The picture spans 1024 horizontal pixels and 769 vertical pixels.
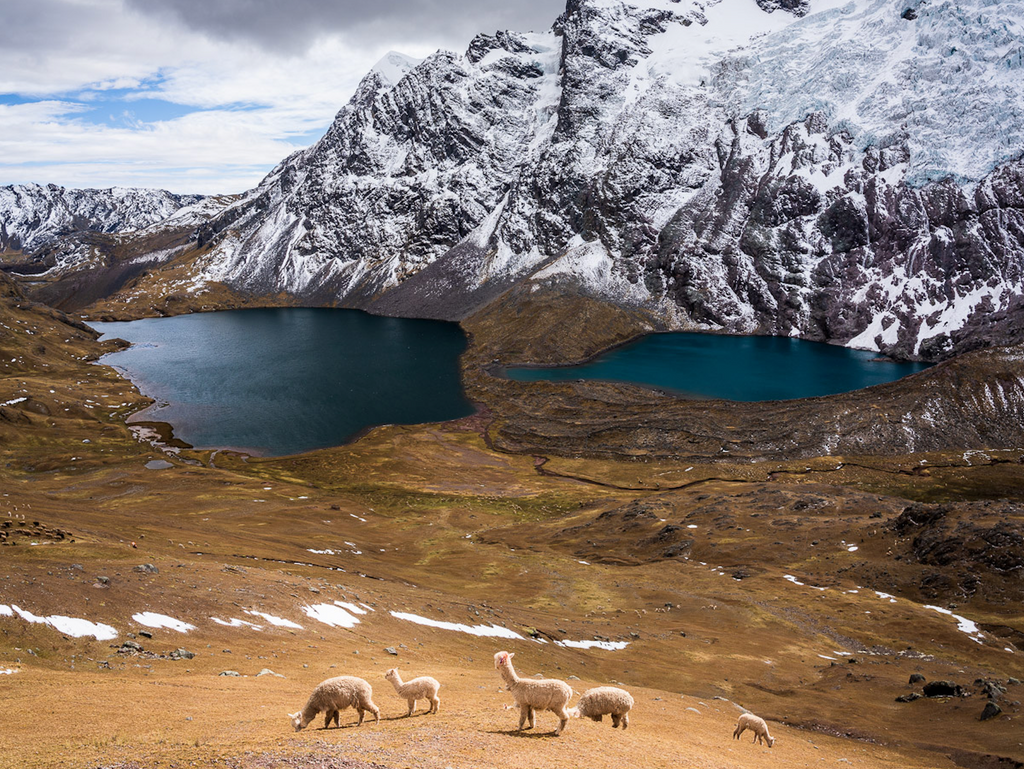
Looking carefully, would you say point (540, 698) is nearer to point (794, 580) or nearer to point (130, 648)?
point (130, 648)

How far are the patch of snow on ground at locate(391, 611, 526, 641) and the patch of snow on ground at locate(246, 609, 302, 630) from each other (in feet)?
27.4

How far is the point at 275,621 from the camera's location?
36.3 meters

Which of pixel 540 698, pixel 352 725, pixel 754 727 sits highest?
pixel 540 698

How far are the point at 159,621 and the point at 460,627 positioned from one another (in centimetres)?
Result: 1942

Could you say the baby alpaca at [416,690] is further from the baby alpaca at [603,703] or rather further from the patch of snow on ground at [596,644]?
the patch of snow on ground at [596,644]

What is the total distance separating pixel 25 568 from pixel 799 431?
14645 cm

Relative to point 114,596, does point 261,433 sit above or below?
below

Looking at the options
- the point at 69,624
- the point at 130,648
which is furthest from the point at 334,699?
the point at 69,624

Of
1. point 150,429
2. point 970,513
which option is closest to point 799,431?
point 970,513

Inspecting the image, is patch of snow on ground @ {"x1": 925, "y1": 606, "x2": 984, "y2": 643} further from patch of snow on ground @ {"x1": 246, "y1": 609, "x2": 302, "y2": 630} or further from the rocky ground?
patch of snow on ground @ {"x1": 246, "y1": 609, "x2": 302, "y2": 630}

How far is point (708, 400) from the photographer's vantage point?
597ft

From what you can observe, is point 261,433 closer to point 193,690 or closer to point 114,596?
point 114,596

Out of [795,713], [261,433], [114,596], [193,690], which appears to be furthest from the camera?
[261,433]

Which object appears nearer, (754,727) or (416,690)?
(416,690)
